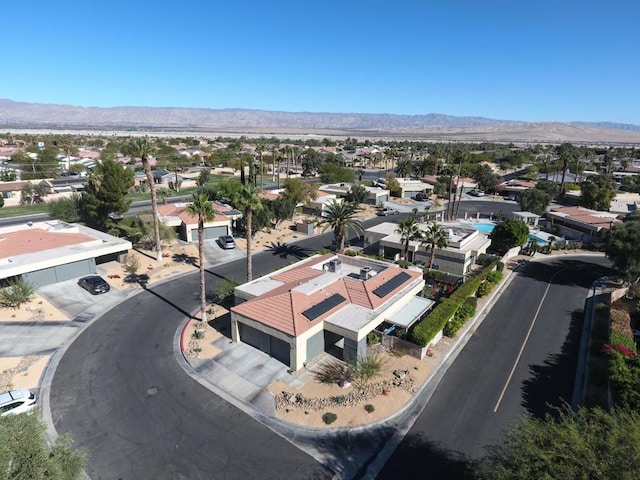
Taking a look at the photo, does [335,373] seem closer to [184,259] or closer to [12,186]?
[184,259]

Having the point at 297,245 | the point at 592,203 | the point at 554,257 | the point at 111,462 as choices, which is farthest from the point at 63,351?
the point at 592,203

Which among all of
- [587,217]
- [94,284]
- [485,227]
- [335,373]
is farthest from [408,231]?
[587,217]

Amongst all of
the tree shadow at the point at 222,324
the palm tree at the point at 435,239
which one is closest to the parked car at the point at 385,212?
the palm tree at the point at 435,239

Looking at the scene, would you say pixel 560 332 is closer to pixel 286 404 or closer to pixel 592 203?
pixel 286 404

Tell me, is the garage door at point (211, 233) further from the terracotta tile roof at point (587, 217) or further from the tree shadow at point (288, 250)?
the terracotta tile roof at point (587, 217)

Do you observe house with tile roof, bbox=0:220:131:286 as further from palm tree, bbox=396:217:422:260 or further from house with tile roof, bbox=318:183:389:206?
house with tile roof, bbox=318:183:389:206

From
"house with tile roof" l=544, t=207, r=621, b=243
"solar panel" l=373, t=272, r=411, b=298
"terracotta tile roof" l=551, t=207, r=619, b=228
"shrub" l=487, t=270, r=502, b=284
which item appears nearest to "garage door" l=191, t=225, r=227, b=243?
"solar panel" l=373, t=272, r=411, b=298
